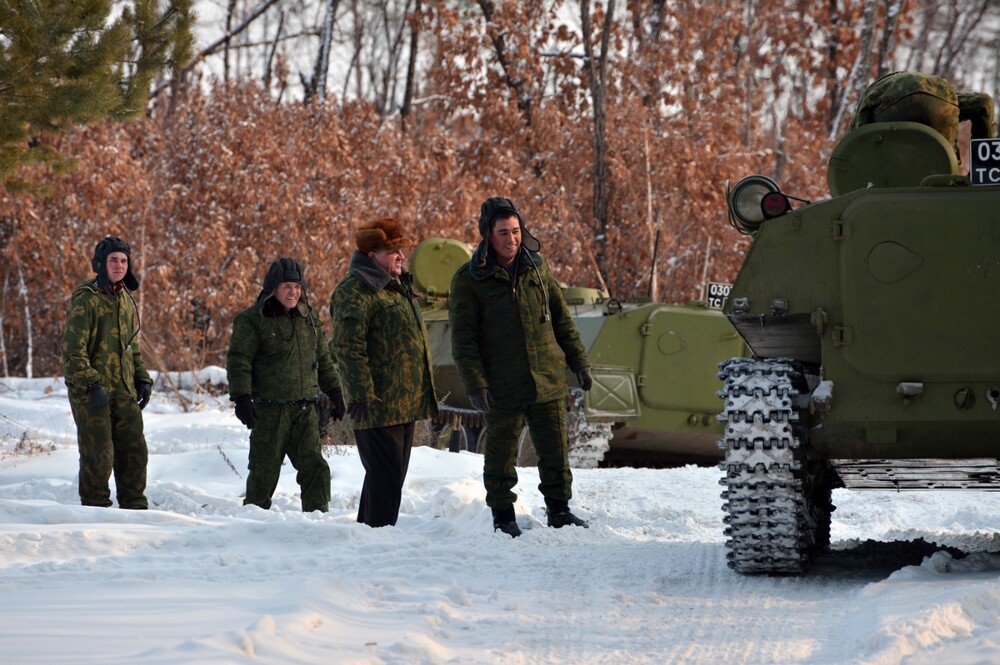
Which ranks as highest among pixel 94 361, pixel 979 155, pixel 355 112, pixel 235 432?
pixel 355 112

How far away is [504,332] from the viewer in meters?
7.60

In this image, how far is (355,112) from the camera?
25297 mm

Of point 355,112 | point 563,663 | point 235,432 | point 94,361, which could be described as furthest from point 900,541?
point 355,112

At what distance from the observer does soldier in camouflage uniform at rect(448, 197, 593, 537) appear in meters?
7.54

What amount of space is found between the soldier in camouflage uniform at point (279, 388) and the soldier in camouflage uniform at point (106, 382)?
2.11 ft

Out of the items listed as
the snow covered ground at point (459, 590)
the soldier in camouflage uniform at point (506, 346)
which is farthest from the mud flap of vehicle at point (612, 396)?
the soldier in camouflage uniform at point (506, 346)

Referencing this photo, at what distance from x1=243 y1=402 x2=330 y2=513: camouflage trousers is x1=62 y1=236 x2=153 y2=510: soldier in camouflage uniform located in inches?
26.7

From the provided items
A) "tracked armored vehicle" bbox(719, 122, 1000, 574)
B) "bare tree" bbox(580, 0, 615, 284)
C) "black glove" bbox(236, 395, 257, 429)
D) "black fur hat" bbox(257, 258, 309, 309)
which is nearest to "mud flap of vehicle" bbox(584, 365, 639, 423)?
"black fur hat" bbox(257, 258, 309, 309)

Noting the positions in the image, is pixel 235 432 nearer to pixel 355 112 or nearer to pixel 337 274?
pixel 337 274

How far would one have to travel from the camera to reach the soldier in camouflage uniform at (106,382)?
8.48 meters

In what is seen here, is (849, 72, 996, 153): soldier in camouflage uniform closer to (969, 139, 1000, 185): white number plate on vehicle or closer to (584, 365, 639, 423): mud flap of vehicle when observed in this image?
(969, 139, 1000, 185): white number plate on vehicle

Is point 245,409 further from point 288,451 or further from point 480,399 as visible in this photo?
point 480,399

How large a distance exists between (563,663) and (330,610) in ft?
3.11

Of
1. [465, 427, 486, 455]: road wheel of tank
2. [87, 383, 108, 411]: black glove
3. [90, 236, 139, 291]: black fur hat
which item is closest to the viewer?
[87, 383, 108, 411]: black glove
